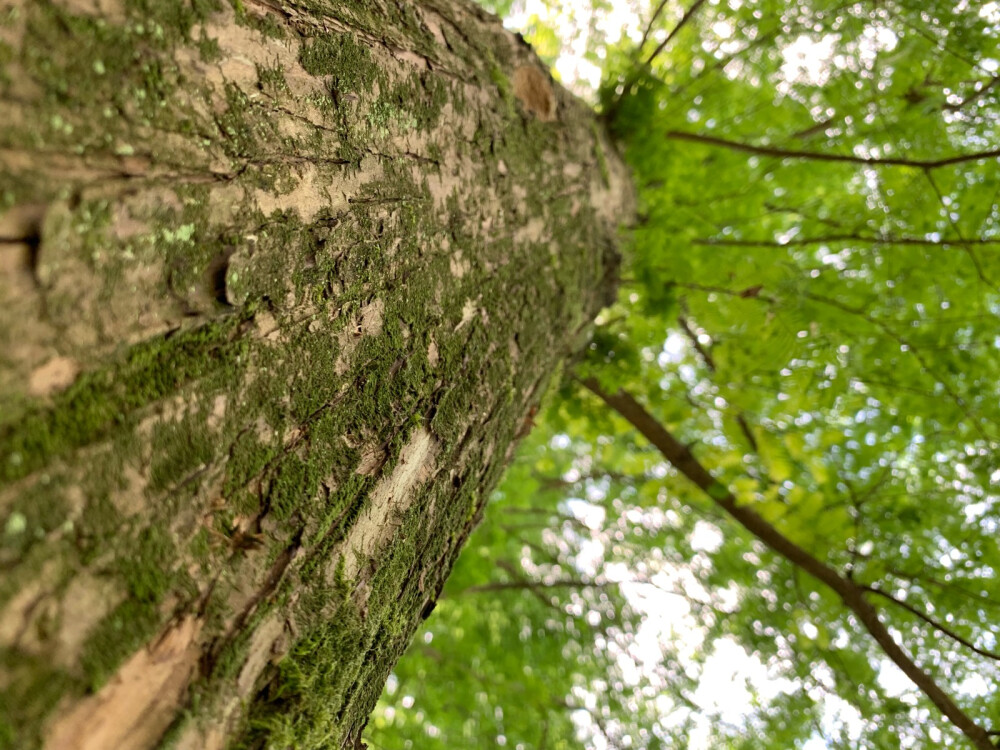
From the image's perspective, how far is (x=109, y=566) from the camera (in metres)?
0.64

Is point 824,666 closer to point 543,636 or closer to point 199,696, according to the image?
point 543,636

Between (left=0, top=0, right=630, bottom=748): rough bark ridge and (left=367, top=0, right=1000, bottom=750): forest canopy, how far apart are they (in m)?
1.47

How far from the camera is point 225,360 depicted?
0.80m

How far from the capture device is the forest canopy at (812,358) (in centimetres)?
283

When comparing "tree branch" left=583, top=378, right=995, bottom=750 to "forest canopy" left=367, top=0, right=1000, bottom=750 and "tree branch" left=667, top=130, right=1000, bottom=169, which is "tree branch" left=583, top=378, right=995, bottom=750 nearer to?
"forest canopy" left=367, top=0, right=1000, bottom=750

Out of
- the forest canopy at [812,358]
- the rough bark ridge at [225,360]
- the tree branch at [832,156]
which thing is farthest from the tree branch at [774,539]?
the rough bark ridge at [225,360]

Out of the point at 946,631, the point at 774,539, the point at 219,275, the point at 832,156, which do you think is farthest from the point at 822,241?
the point at 219,275

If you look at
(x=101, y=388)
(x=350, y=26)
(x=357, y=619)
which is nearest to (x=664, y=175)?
(x=350, y=26)

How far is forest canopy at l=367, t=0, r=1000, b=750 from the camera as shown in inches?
111

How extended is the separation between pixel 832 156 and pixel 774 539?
1.91 m

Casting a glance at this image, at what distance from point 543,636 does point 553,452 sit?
1893mm

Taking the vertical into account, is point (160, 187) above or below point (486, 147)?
below

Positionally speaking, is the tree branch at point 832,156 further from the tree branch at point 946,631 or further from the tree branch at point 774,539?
the tree branch at point 946,631

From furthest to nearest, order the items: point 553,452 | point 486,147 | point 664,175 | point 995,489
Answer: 1. point 553,452
2. point 664,175
3. point 995,489
4. point 486,147
